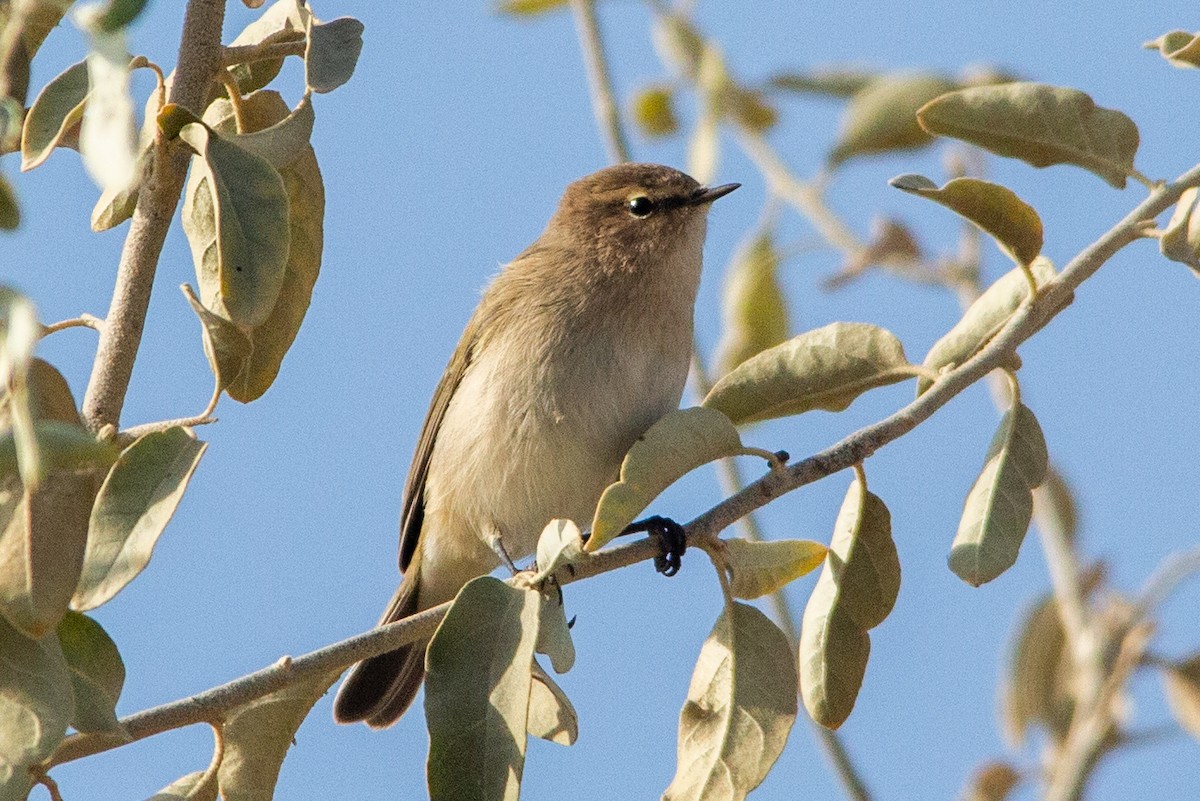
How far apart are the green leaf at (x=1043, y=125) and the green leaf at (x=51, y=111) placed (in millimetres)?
1389

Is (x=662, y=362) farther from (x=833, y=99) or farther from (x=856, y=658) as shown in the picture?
(x=856, y=658)

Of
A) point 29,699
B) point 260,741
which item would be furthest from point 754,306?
point 29,699

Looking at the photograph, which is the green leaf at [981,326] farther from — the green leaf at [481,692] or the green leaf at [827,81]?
the green leaf at [827,81]

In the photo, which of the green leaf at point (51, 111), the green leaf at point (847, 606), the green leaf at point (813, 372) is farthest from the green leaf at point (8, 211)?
the green leaf at point (847, 606)

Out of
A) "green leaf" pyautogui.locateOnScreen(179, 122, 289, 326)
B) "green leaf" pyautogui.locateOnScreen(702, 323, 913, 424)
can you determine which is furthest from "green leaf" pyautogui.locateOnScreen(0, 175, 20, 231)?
"green leaf" pyautogui.locateOnScreen(702, 323, 913, 424)

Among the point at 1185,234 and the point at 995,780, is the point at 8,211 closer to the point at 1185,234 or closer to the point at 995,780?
the point at 1185,234

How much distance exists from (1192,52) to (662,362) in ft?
6.40

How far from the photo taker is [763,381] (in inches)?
107

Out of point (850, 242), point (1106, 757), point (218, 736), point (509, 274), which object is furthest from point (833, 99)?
point (218, 736)

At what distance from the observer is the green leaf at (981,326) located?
8.68ft

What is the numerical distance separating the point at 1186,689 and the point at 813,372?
1770 mm

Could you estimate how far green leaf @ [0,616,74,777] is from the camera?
6.32 ft

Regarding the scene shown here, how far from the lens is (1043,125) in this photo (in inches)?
101

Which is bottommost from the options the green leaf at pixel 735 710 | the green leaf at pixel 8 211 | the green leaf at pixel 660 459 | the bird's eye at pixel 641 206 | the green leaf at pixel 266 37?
the green leaf at pixel 735 710
